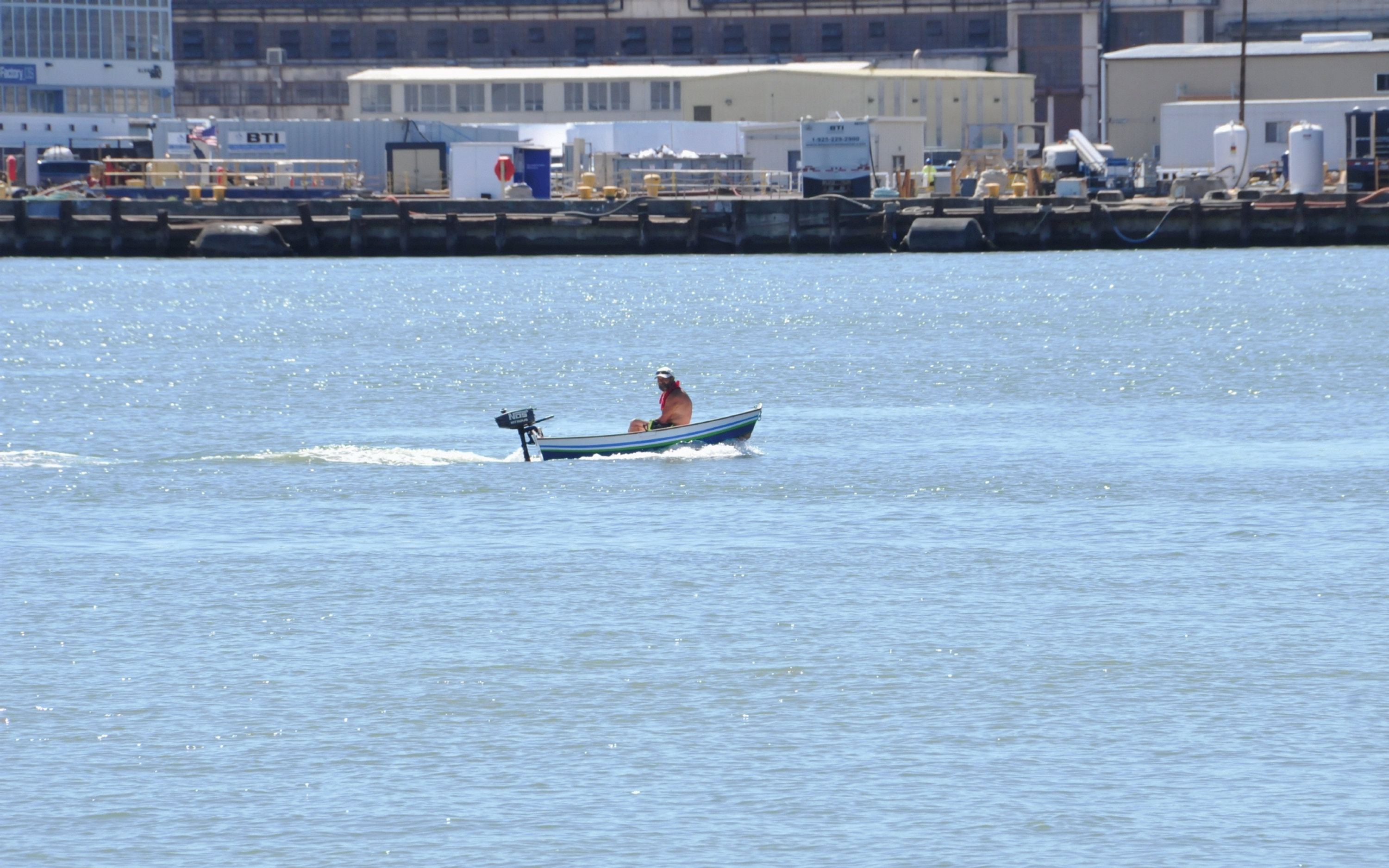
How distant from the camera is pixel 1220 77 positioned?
11388 centimetres

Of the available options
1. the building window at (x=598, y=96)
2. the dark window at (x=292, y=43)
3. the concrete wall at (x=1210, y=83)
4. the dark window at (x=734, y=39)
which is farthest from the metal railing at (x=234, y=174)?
the concrete wall at (x=1210, y=83)

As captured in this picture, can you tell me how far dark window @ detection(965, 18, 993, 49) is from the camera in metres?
137

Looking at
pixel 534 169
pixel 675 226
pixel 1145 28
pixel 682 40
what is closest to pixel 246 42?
pixel 682 40

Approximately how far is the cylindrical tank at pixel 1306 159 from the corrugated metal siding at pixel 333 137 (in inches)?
1727

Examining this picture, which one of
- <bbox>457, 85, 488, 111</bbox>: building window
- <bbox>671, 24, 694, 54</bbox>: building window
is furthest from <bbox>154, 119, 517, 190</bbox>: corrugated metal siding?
<bbox>671, 24, 694, 54</bbox>: building window

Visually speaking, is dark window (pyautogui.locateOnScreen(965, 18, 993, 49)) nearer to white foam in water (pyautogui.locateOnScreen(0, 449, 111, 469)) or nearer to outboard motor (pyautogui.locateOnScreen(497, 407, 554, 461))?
white foam in water (pyautogui.locateOnScreen(0, 449, 111, 469))

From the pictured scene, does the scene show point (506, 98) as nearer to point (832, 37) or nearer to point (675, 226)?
point (832, 37)

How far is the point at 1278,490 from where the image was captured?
36.4 metres

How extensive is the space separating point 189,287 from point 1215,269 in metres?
44.8

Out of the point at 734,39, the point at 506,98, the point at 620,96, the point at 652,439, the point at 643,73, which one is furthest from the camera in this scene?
the point at 734,39

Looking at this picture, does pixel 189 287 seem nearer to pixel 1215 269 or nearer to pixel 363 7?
pixel 1215 269

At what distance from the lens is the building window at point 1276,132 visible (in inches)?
4067

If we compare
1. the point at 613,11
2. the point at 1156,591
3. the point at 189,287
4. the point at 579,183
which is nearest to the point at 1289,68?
the point at 579,183

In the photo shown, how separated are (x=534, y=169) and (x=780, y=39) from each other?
44568 mm
